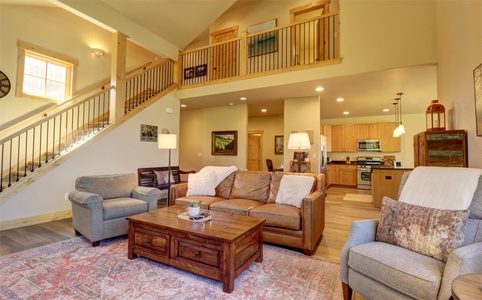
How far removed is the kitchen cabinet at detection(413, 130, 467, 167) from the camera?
2.88 metres

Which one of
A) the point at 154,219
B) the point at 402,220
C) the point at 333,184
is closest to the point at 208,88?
the point at 154,219

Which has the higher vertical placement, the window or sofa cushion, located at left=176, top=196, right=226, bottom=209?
the window

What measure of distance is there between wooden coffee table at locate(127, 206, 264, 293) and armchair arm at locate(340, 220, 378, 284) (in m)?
0.86

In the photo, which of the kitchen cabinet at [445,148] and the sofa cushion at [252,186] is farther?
the sofa cushion at [252,186]

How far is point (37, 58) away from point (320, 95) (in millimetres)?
6298

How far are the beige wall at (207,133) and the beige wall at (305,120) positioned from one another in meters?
1.36

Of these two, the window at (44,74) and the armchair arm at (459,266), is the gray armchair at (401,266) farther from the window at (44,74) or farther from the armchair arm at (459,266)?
the window at (44,74)

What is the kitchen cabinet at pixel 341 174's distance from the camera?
849 cm

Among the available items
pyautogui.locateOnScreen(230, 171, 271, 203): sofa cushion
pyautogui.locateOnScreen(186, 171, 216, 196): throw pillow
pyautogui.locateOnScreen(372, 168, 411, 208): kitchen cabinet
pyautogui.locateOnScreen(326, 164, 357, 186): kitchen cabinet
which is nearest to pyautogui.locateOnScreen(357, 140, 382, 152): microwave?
pyautogui.locateOnScreen(326, 164, 357, 186): kitchen cabinet

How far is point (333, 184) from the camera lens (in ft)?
29.2

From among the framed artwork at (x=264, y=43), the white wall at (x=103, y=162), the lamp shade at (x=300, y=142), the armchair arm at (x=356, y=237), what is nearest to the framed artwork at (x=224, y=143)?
the white wall at (x=103, y=162)

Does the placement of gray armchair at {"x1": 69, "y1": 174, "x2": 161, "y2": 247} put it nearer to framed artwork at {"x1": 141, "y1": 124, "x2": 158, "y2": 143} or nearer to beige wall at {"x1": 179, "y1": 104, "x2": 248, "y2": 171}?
framed artwork at {"x1": 141, "y1": 124, "x2": 158, "y2": 143}

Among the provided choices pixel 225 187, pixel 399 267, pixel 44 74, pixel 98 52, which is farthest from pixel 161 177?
pixel 399 267

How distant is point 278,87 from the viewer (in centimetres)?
514
